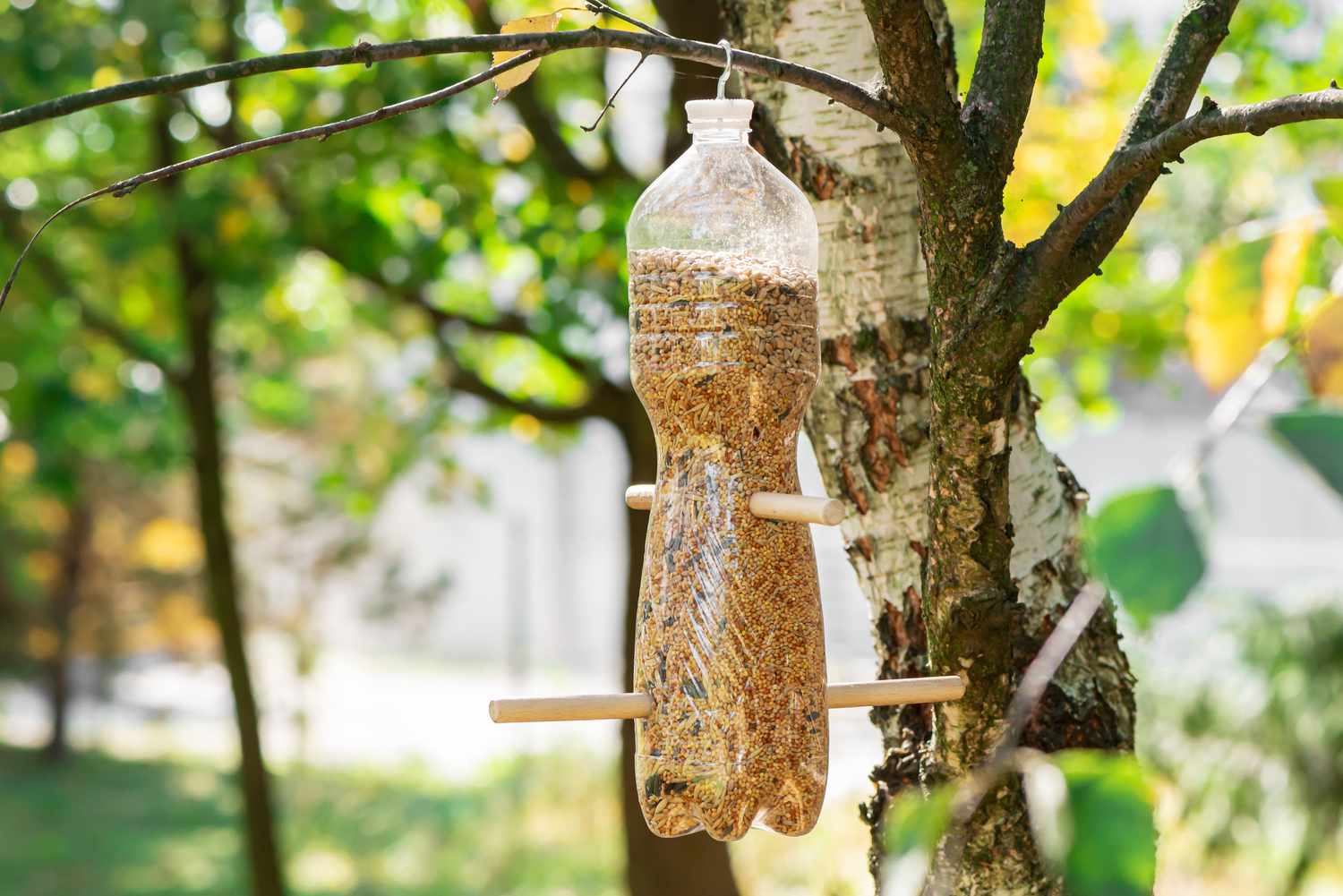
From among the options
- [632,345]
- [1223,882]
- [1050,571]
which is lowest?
[1223,882]

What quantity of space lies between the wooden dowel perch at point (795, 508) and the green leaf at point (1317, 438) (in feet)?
2.81

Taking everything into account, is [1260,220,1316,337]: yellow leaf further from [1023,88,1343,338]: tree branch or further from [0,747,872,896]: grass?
[0,747,872,896]: grass

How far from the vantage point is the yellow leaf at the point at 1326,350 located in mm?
926

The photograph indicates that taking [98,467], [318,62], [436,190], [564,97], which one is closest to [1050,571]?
[318,62]

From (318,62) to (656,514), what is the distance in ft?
2.43

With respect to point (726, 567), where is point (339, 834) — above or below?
below

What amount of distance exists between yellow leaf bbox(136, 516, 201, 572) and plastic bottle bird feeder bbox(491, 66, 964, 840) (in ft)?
38.7

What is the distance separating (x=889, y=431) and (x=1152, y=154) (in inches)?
26.4

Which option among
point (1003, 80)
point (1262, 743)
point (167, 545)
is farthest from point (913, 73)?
point (167, 545)

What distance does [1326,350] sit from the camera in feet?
3.18

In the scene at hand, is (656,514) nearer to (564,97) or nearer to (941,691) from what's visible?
(941,691)

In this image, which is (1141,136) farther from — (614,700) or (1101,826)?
(1101,826)

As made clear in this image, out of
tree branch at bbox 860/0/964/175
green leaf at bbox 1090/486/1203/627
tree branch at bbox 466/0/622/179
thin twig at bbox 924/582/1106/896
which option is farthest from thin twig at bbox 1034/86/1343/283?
tree branch at bbox 466/0/622/179

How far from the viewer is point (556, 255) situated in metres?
4.74
